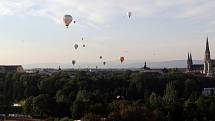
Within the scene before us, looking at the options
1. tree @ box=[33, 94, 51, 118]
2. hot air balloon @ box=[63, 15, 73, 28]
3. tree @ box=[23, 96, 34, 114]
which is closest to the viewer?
hot air balloon @ box=[63, 15, 73, 28]

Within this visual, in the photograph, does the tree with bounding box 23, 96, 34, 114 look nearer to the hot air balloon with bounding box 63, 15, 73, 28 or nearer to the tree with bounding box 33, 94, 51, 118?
the tree with bounding box 33, 94, 51, 118

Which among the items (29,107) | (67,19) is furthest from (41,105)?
(67,19)

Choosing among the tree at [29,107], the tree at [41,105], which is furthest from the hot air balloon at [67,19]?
the tree at [29,107]

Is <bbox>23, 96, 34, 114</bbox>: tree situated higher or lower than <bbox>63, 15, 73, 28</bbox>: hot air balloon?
lower

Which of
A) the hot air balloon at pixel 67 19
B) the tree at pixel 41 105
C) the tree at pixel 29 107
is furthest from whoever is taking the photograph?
the tree at pixel 29 107

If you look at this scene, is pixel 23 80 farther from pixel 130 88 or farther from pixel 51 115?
pixel 51 115

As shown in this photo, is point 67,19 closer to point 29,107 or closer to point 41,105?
point 41,105

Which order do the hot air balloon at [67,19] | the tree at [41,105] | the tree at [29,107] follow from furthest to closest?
the tree at [29,107], the tree at [41,105], the hot air balloon at [67,19]

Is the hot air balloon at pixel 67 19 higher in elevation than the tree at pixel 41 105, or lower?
higher

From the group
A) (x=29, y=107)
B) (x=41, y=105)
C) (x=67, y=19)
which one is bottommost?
(x=29, y=107)

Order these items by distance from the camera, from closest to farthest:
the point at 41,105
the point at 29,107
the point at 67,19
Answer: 1. the point at 67,19
2. the point at 41,105
3. the point at 29,107

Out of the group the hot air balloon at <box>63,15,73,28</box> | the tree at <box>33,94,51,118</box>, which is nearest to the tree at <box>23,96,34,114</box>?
the tree at <box>33,94,51,118</box>

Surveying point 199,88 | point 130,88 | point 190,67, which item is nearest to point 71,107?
point 130,88

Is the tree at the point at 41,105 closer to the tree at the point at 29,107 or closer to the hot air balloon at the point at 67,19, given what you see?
the tree at the point at 29,107
